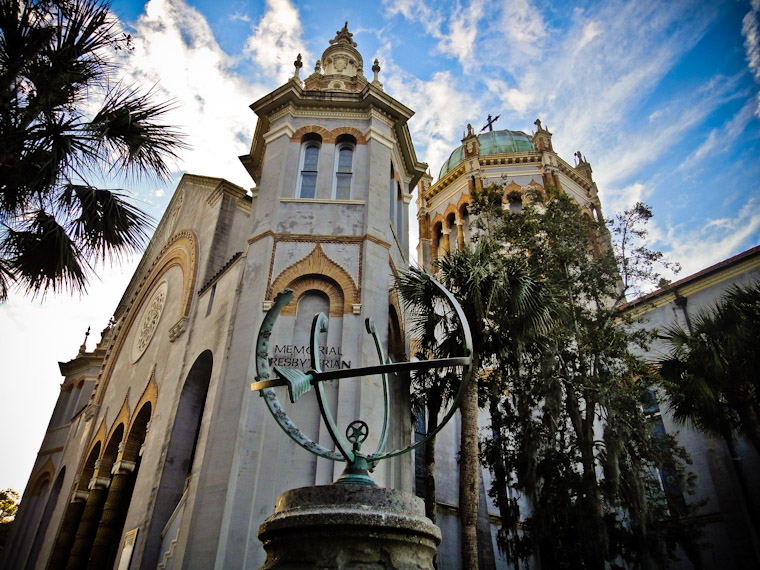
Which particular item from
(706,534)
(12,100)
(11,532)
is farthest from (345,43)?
(11,532)

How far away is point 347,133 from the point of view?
15.2 metres

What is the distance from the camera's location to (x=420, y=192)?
36.1 meters

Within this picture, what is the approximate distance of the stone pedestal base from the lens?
369 centimetres

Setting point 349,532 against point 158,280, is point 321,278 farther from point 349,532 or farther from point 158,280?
point 158,280

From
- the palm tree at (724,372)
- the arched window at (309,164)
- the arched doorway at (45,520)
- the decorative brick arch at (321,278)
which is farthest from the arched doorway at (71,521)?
the palm tree at (724,372)

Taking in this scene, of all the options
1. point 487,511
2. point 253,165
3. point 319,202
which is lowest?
point 487,511

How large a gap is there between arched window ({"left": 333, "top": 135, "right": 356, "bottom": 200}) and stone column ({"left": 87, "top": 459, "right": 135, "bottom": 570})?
367 inches

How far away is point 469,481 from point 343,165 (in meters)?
8.70

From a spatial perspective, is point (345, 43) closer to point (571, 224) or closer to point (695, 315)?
point (571, 224)

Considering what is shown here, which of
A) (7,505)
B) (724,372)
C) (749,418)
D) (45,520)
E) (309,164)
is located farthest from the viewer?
(7,505)

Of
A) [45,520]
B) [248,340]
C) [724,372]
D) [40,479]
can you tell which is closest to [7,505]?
[40,479]

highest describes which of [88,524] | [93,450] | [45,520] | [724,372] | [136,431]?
[724,372]

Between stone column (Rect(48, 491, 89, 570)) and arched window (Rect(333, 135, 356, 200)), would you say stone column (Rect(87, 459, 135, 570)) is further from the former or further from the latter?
arched window (Rect(333, 135, 356, 200))

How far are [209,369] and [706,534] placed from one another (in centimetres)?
1715
